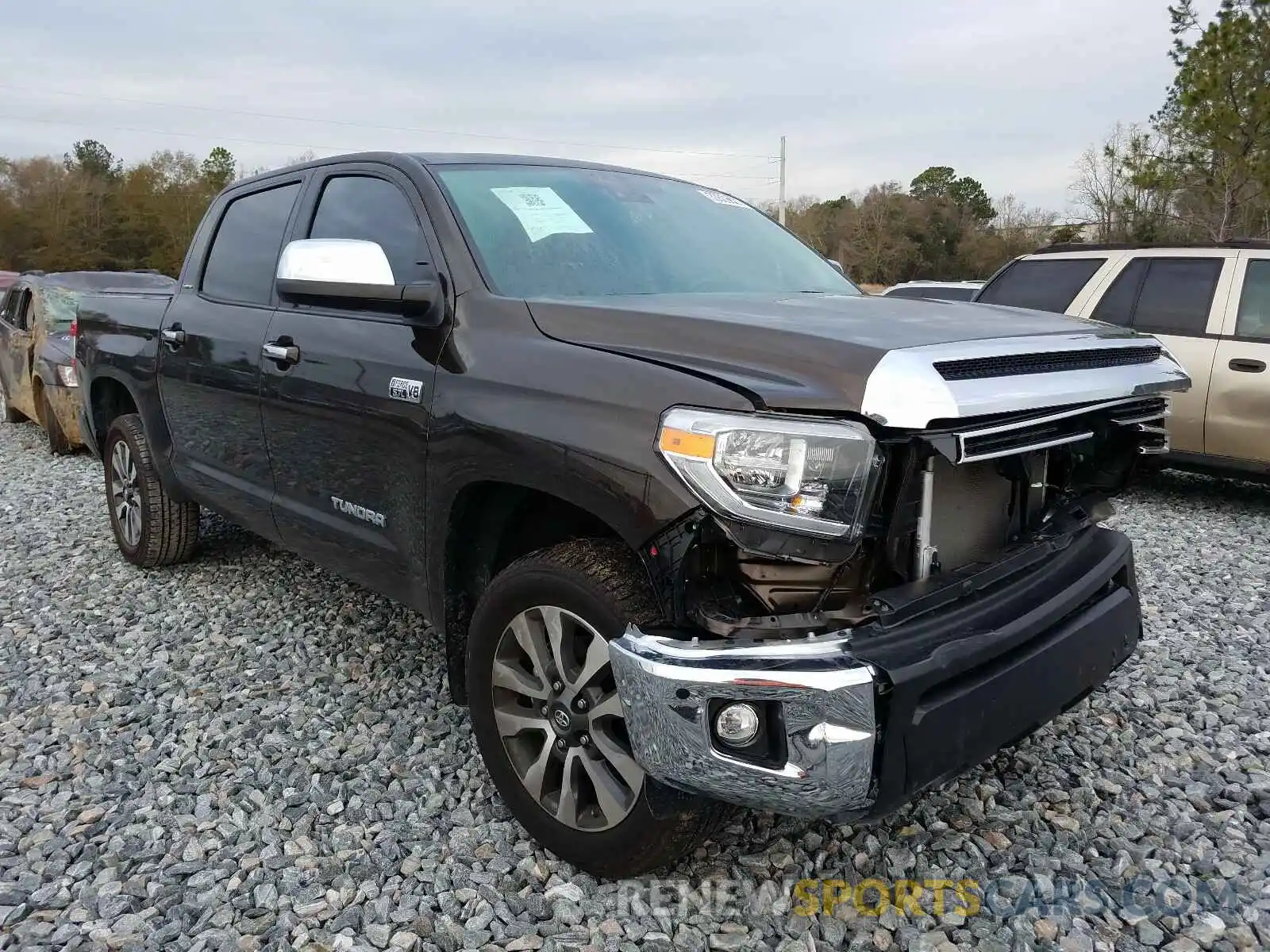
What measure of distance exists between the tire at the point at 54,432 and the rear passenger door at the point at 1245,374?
9265mm

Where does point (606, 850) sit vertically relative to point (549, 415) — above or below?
below

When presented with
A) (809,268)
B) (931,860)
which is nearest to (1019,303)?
(809,268)

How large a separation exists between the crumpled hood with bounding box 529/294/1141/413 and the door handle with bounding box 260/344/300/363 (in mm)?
1159

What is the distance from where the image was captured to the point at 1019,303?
23.7 feet

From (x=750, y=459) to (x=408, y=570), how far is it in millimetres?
1383

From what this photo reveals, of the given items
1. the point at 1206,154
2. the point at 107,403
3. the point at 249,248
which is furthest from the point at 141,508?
the point at 1206,154

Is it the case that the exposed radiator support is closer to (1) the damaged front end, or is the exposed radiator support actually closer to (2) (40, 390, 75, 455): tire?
(1) the damaged front end

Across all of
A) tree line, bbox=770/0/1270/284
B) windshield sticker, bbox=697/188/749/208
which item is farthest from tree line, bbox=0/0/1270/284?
windshield sticker, bbox=697/188/749/208

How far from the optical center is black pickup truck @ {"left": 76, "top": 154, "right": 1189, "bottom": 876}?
6.35 ft

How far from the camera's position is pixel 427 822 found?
2.70 m

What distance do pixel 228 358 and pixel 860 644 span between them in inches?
113

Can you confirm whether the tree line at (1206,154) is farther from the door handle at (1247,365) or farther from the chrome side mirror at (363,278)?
the chrome side mirror at (363,278)

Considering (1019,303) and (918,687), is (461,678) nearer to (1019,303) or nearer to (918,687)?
(918,687)

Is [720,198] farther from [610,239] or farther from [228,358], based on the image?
[228,358]
